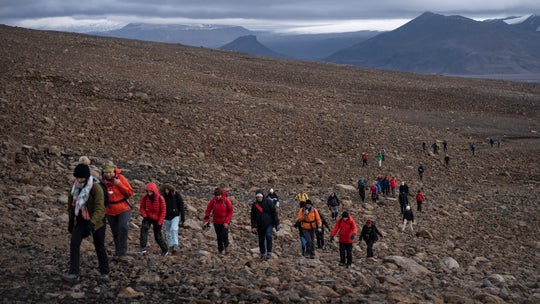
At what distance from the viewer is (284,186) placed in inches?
840

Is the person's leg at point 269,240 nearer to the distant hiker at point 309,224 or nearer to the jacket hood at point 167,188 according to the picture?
the distant hiker at point 309,224

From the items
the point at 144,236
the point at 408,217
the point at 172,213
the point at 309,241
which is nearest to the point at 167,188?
the point at 172,213

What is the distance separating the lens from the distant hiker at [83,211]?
824 centimetres

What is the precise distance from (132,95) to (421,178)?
14.9 m

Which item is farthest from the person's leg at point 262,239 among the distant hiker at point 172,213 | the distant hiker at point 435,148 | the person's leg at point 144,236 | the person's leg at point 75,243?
the distant hiker at point 435,148

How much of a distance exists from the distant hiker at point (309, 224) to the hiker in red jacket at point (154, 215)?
141 inches

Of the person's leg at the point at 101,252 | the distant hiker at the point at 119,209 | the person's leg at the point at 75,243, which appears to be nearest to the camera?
the person's leg at the point at 75,243

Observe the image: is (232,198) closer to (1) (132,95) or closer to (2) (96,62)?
(1) (132,95)

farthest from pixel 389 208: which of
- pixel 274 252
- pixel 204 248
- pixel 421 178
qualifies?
pixel 204 248

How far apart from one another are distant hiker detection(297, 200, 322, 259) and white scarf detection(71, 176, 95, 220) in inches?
232

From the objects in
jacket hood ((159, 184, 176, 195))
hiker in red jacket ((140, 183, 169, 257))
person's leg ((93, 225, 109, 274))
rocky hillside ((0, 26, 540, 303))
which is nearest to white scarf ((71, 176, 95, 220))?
person's leg ((93, 225, 109, 274))

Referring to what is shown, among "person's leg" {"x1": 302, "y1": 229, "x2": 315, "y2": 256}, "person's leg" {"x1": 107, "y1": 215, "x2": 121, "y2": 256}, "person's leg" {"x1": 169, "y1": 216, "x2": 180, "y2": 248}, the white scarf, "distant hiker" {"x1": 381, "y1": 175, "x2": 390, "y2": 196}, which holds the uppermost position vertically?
the white scarf

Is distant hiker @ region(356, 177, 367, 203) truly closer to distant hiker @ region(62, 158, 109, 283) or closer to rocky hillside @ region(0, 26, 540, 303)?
rocky hillside @ region(0, 26, 540, 303)

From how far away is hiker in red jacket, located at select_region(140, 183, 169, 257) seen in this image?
1060 centimetres
